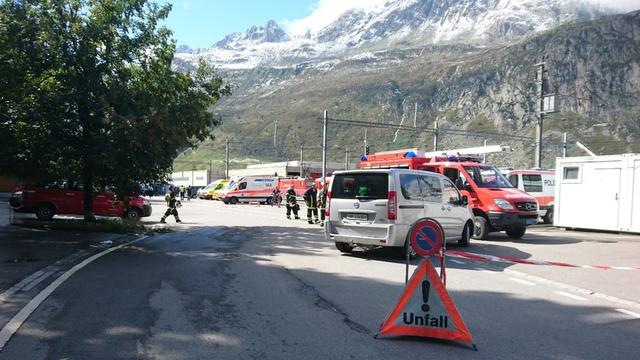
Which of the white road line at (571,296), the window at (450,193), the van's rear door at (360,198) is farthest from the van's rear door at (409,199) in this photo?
the white road line at (571,296)

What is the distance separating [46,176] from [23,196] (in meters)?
3.67

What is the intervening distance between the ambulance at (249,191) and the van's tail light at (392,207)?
32.1 metres

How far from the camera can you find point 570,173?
21.0m

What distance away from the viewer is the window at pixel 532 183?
78.6 feet

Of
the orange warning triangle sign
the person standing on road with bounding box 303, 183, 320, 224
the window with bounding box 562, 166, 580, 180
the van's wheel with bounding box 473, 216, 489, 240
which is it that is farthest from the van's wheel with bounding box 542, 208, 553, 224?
the orange warning triangle sign

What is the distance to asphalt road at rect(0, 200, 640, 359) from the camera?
18.0 feet

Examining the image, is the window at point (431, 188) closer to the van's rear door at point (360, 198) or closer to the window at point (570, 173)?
the van's rear door at point (360, 198)

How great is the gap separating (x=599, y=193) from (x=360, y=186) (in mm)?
11837

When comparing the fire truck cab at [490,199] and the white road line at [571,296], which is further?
the fire truck cab at [490,199]

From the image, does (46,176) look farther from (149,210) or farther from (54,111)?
(149,210)

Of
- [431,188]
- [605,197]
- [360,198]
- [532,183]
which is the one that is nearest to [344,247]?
[360,198]

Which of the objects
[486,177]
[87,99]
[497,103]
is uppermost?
[497,103]

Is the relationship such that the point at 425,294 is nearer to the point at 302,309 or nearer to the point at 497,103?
the point at 302,309

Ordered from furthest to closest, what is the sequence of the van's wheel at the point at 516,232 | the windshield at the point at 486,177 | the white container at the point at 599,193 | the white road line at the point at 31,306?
the white container at the point at 599,193, the van's wheel at the point at 516,232, the windshield at the point at 486,177, the white road line at the point at 31,306
